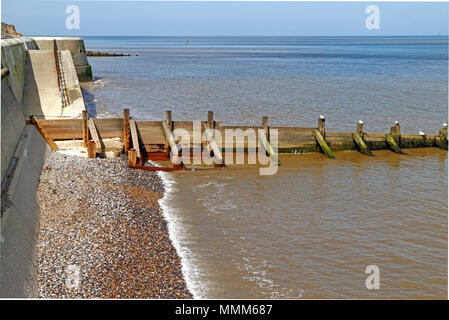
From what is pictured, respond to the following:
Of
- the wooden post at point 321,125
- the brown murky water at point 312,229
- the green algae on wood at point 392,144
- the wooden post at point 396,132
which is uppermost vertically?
the wooden post at point 321,125

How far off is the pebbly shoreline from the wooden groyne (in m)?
2.62

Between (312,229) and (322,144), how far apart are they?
322 inches

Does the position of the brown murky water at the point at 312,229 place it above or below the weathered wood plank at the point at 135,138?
below

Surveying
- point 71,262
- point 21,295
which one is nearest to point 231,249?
point 71,262

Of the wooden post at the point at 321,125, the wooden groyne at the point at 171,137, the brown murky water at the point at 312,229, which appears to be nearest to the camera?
the brown murky water at the point at 312,229

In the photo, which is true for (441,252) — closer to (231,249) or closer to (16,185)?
(231,249)

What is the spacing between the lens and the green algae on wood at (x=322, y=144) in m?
20.9

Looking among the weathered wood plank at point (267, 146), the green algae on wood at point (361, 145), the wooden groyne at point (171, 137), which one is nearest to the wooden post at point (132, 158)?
the wooden groyne at point (171, 137)

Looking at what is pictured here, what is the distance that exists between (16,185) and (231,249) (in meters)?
5.81

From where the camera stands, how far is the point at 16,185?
1181cm

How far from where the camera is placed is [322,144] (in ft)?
68.9

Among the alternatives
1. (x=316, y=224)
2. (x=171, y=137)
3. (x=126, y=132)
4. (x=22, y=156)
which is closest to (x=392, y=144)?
(x=316, y=224)

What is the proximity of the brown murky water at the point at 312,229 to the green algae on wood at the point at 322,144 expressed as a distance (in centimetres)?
72

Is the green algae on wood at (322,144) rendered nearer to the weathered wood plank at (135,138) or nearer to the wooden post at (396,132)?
the wooden post at (396,132)
